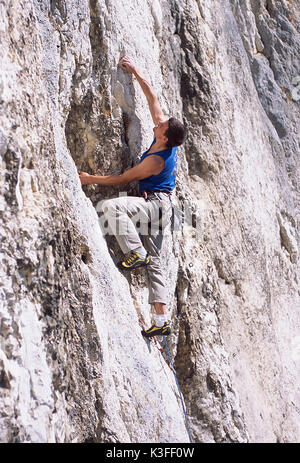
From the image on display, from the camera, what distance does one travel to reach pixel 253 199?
9391 millimetres

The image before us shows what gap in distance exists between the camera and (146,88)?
6250 millimetres

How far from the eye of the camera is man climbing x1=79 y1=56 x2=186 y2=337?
5648mm

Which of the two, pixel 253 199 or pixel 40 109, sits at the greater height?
pixel 40 109

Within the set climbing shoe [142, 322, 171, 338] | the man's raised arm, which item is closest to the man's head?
the man's raised arm

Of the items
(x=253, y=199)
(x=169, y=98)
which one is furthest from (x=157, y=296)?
(x=253, y=199)

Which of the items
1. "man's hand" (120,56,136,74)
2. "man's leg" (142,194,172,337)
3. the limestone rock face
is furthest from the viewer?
"man's hand" (120,56,136,74)

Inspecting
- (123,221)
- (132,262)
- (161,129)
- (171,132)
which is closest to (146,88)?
(161,129)

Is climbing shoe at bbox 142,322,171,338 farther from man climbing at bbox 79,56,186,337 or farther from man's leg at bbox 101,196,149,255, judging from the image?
man's leg at bbox 101,196,149,255

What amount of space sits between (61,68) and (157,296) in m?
2.18

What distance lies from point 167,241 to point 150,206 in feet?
2.77

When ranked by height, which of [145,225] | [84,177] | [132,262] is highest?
[84,177]

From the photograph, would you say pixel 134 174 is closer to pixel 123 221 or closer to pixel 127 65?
pixel 123 221
